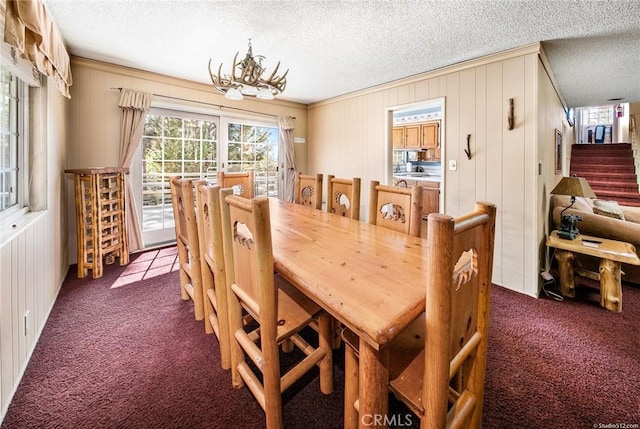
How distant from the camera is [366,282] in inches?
39.6

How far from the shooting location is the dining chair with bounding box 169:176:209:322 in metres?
1.84

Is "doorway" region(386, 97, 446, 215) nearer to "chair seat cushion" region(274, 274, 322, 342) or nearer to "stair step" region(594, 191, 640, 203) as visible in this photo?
"stair step" region(594, 191, 640, 203)

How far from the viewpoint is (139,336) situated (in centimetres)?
194

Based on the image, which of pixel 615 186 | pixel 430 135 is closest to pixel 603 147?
pixel 615 186

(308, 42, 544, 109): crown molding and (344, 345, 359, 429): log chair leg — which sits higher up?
(308, 42, 544, 109): crown molding

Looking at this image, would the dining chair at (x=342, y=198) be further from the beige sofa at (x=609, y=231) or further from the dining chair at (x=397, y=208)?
the beige sofa at (x=609, y=231)

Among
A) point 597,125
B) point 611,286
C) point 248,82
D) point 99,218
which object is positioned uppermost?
point 597,125

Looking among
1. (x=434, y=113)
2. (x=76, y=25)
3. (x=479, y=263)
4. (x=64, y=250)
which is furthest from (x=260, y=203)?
(x=434, y=113)

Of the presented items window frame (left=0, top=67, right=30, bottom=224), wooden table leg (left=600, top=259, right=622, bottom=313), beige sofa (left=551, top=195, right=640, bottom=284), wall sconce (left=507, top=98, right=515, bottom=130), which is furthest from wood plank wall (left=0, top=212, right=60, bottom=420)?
beige sofa (left=551, top=195, right=640, bottom=284)

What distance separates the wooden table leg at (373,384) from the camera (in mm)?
842

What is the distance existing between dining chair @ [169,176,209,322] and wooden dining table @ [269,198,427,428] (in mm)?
598

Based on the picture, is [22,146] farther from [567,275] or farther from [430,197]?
[430,197]

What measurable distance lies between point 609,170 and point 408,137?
4333 mm

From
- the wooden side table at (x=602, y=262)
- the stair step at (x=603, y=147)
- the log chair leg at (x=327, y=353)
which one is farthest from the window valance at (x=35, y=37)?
the stair step at (x=603, y=147)
